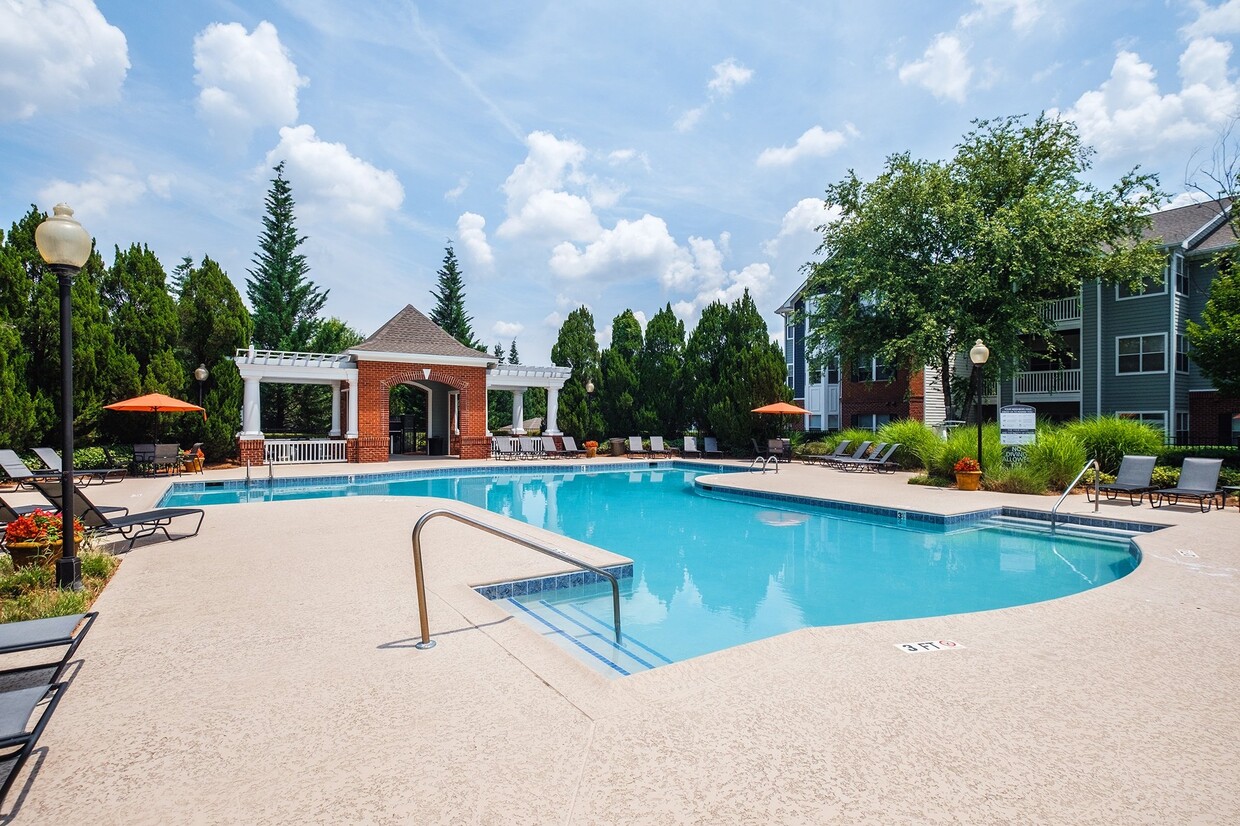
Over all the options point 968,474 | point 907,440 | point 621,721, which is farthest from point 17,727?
point 907,440

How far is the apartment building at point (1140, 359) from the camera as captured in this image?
20.4m

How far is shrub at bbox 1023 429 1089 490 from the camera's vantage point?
13.5 m

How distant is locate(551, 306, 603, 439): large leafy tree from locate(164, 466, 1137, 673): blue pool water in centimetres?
1148

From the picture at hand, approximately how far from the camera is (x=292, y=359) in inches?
778

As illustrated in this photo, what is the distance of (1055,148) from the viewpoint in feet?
68.0

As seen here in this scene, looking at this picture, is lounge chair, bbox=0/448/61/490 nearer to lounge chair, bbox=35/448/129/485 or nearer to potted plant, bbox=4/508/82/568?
lounge chair, bbox=35/448/129/485

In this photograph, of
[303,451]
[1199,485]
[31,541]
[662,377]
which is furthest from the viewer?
[662,377]

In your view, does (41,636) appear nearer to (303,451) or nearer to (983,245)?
(303,451)

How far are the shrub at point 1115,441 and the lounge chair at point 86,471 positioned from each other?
22.8m

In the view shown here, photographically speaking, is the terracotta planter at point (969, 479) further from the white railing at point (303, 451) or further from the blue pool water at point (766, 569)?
the white railing at point (303, 451)

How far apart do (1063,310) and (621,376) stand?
1710 centimetres

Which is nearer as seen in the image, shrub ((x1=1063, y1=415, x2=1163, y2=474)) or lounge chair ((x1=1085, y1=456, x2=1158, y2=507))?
lounge chair ((x1=1085, y1=456, x2=1158, y2=507))

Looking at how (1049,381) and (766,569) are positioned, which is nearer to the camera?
(766,569)

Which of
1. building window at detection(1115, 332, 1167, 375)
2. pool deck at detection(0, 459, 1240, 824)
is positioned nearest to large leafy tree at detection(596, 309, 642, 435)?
building window at detection(1115, 332, 1167, 375)
